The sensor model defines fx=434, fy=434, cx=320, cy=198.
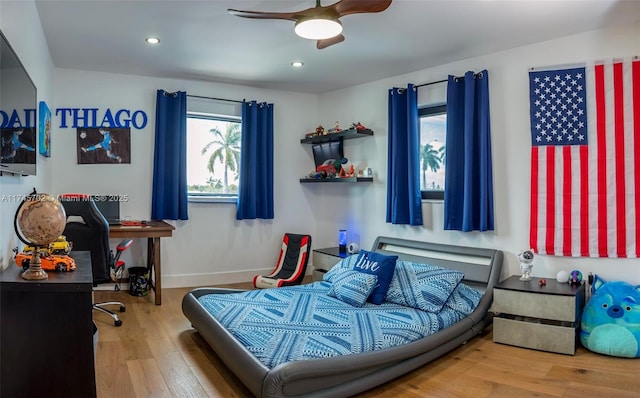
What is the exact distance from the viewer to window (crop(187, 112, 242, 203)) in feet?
17.8

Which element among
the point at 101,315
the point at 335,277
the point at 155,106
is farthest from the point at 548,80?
the point at 101,315

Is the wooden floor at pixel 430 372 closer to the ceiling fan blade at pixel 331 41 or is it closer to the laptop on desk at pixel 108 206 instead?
the laptop on desk at pixel 108 206

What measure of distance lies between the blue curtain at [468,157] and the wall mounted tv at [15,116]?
136 inches

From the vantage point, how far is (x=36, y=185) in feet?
11.2

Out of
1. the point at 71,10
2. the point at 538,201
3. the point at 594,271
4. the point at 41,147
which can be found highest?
the point at 71,10

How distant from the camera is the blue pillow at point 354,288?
136 inches

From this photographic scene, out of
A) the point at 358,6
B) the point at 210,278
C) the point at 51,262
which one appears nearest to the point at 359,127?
the point at 358,6

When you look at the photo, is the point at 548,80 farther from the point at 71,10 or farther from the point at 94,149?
the point at 94,149

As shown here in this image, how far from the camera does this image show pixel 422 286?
345 cm

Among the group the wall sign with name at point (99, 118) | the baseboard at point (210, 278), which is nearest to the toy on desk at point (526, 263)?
the baseboard at point (210, 278)

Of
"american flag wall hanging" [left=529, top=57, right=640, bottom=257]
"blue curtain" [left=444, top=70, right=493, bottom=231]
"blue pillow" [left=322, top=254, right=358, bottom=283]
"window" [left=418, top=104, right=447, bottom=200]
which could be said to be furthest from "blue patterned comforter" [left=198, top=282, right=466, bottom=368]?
"window" [left=418, top=104, right=447, bottom=200]

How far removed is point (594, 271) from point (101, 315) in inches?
171

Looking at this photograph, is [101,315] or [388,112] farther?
[388,112]

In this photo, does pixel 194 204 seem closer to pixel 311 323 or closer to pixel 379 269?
pixel 379 269
